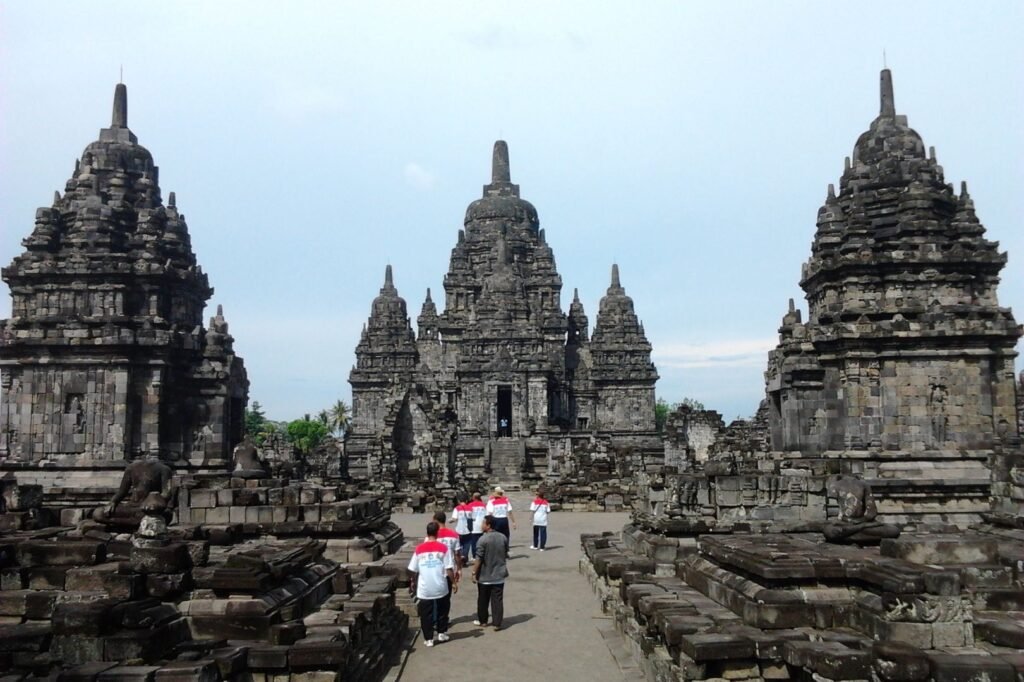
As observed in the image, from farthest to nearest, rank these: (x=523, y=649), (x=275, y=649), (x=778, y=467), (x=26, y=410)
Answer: (x=26, y=410), (x=778, y=467), (x=523, y=649), (x=275, y=649)

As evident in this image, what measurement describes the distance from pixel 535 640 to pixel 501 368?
35335 mm

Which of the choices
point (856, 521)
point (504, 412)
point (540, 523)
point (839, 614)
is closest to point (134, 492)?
point (839, 614)

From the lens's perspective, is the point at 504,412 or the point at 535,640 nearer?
the point at 535,640

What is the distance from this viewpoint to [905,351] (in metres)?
18.6

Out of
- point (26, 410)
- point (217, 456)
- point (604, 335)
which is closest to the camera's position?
point (26, 410)

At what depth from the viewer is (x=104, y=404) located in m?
19.9

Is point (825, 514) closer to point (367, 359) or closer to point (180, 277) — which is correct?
point (180, 277)

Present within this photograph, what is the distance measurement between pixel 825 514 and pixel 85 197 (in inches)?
713

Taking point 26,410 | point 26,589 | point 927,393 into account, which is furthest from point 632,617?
point 26,410

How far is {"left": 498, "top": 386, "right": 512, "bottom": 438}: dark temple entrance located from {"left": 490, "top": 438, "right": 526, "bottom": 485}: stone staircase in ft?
13.6

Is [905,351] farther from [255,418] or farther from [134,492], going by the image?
[255,418]

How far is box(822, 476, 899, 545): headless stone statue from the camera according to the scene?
9.14 m

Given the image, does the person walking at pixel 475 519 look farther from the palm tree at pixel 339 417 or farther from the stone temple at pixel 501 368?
the palm tree at pixel 339 417

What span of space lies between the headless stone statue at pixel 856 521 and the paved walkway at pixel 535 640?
8.23 feet
